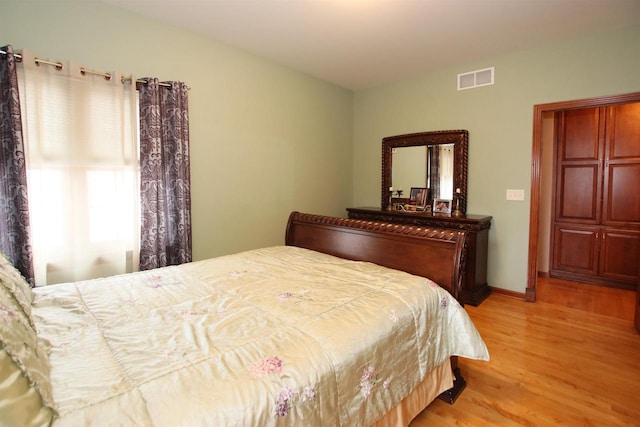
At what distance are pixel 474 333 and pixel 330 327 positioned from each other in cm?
94

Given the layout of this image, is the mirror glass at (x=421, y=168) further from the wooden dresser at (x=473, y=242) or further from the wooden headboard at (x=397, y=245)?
the wooden headboard at (x=397, y=245)

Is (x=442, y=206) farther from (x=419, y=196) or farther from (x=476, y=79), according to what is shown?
(x=476, y=79)

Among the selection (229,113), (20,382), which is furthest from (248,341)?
(229,113)

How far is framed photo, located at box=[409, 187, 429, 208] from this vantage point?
4.02 meters

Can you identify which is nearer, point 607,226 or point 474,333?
point 474,333

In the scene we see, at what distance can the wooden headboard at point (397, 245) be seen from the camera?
1.83 metres

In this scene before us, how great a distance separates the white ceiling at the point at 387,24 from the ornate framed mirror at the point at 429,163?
2.82 feet

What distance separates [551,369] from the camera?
85.4 inches

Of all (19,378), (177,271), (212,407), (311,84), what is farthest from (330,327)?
(311,84)

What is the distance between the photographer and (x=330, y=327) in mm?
1247

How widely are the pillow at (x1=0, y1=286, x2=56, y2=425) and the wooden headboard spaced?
173cm

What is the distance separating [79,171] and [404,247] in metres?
2.31

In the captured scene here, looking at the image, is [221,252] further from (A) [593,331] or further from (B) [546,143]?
(B) [546,143]

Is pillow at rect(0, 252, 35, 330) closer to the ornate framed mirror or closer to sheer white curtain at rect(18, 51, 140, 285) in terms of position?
sheer white curtain at rect(18, 51, 140, 285)
